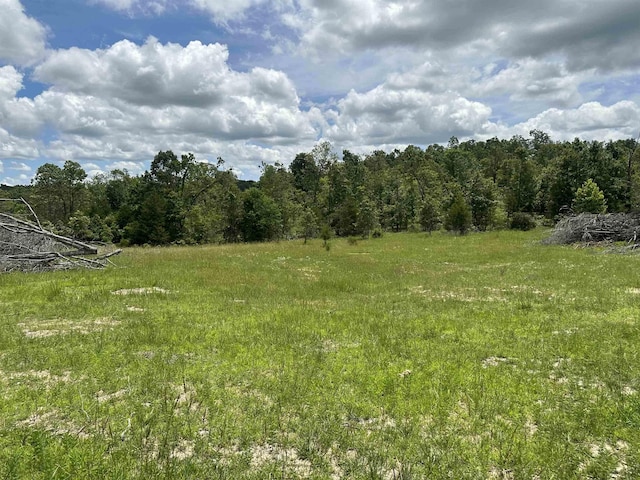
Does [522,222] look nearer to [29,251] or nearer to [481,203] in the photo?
[481,203]

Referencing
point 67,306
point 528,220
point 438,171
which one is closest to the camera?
point 67,306

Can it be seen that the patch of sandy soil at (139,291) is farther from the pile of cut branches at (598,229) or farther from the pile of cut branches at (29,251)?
the pile of cut branches at (598,229)

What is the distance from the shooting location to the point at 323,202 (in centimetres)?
7025

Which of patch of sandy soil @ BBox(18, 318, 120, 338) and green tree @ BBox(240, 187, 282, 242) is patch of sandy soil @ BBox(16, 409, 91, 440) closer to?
patch of sandy soil @ BBox(18, 318, 120, 338)

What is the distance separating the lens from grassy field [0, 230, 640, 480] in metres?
4.74

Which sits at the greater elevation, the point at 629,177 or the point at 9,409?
the point at 629,177

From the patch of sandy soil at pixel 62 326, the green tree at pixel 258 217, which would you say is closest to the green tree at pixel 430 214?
the green tree at pixel 258 217

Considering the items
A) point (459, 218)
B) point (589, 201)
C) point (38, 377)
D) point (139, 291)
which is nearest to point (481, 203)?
point (459, 218)

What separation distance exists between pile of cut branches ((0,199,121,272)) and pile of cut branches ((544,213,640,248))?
102ft

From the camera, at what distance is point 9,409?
18.8 ft

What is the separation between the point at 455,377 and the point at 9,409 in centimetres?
687

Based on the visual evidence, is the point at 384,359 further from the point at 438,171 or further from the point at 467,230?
the point at 438,171

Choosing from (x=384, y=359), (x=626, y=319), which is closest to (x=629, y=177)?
(x=626, y=319)

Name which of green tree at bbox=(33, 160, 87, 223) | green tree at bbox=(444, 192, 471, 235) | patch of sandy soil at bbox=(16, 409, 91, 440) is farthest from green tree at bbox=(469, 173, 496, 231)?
green tree at bbox=(33, 160, 87, 223)
